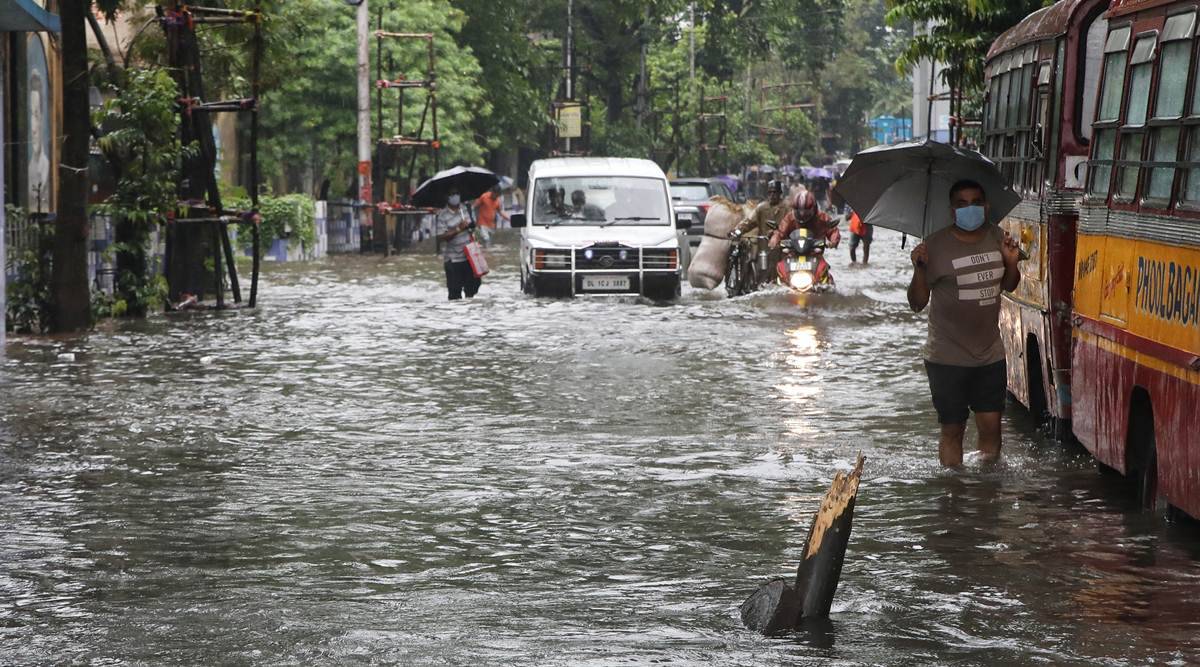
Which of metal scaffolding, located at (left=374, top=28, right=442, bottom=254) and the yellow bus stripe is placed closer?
the yellow bus stripe

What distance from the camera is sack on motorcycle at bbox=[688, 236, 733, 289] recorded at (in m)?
28.0

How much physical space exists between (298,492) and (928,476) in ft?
11.3

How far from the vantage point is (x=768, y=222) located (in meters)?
25.8

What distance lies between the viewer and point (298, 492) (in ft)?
34.6

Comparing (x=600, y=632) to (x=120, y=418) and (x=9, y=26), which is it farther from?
(x=9, y=26)

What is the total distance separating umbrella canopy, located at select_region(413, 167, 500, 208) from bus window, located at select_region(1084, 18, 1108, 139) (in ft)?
52.9

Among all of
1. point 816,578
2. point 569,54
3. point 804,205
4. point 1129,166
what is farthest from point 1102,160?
point 569,54

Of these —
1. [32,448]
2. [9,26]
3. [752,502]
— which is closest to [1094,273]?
[752,502]

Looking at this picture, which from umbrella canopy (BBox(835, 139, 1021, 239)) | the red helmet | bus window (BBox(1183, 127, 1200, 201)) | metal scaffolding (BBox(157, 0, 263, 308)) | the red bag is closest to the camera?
bus window (BBox(1183, 127, 1200, 201))

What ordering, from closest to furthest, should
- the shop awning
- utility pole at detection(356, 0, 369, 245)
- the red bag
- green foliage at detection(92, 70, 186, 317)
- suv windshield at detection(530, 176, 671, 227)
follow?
the shop awning, green foliage at detection(92, 70, 186, 317), the red bag, suv windshield at detection(530, 176, 671, 227), utility pole at detection(356, 0, 369, 245)

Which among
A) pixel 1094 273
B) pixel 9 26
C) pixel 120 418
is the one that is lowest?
pixel 120 418

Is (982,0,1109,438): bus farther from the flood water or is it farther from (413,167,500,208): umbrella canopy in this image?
(413,167,500,208): umbrella canopy

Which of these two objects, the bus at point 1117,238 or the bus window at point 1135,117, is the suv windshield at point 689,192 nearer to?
the bus at point 1117,238

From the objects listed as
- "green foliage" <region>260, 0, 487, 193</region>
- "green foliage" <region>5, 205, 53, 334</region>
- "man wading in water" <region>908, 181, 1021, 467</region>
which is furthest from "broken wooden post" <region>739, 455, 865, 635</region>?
"green foliage" <region>260, 0, 487, 193</region>
